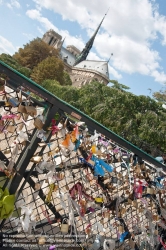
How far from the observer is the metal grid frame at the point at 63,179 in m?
1.68

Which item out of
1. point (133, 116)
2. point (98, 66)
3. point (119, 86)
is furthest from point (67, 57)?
point (133, 116)

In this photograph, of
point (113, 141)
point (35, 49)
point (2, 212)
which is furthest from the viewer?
point (35, 49)

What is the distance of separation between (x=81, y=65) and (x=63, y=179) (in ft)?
309

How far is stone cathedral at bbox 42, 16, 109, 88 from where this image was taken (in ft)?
285

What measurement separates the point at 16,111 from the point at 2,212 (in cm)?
66

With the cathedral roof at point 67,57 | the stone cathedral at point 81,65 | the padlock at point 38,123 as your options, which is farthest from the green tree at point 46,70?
the padlock at point 38,123

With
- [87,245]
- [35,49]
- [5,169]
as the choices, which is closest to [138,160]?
[87,245]

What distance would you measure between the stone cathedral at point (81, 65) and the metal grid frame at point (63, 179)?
3152 inches

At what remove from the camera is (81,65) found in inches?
3676

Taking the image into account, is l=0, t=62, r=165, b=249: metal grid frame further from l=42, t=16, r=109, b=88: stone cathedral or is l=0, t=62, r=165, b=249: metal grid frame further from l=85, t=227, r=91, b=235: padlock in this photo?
l=42, t=16, r=109, b=88: stone cathedral

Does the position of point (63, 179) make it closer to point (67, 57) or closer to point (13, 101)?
point (13, 101)

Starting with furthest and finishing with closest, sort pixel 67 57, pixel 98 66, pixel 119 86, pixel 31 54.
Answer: pixel 67 57 < pixel 98 66 < pixel 31 54 < pixel 119 86

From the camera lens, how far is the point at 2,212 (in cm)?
162

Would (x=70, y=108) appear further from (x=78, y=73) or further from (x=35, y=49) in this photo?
(x=78, y=73)
